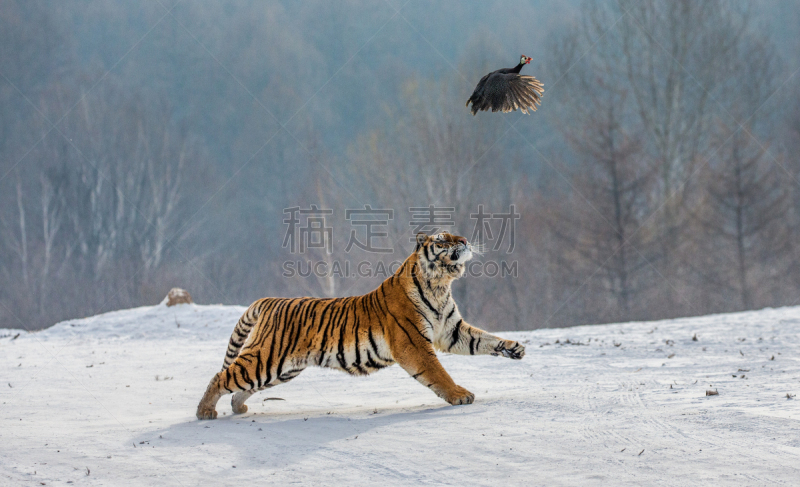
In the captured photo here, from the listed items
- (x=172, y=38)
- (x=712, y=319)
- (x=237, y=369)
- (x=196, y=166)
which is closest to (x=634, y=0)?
(x=712, y=319)

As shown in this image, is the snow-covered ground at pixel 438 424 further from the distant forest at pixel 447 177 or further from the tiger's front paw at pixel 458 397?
the distant forest at pixel 447 177

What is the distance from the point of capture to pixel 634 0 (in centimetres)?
2848

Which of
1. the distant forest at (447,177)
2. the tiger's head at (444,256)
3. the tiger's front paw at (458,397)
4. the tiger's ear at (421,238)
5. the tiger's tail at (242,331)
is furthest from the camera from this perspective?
the distant forest at (447,177)

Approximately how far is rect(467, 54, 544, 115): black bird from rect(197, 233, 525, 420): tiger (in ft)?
3.94

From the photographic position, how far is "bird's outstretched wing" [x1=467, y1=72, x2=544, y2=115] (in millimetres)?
5715

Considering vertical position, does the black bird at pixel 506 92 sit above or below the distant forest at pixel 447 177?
below

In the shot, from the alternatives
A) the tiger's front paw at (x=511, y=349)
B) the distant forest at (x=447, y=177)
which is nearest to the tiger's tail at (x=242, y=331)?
the tiger's front paw at (x=511, y=349)

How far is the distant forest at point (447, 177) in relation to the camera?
80.1 feet

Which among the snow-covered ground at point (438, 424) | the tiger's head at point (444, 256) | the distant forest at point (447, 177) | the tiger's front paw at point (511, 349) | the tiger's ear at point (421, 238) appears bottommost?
the snow-covered ground at point (438, 424)

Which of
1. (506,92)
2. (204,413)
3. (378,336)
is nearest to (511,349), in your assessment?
(378,336)

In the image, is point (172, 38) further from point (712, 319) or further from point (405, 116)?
point (712, 319)

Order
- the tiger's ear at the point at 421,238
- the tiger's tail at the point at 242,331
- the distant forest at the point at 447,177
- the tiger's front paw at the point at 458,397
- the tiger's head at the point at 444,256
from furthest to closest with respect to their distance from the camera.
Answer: the distant forest at the point at 447,177 → the tiger's tail at the point at 242,331 → the tiger's ear at the point at 421,238 → the tiger's head at the point at 444,256 → the tiger's front paw at the point at 458,397

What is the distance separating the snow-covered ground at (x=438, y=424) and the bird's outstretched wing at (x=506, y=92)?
7.59 feet

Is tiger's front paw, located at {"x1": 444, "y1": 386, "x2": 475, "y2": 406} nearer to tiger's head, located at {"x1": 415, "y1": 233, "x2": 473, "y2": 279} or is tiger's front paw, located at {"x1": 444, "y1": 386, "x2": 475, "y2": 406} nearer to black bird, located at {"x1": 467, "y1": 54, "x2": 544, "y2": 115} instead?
tiger's head, located at {"x1": 415, "y1": 233, "x2": 473, "y2": 279}
